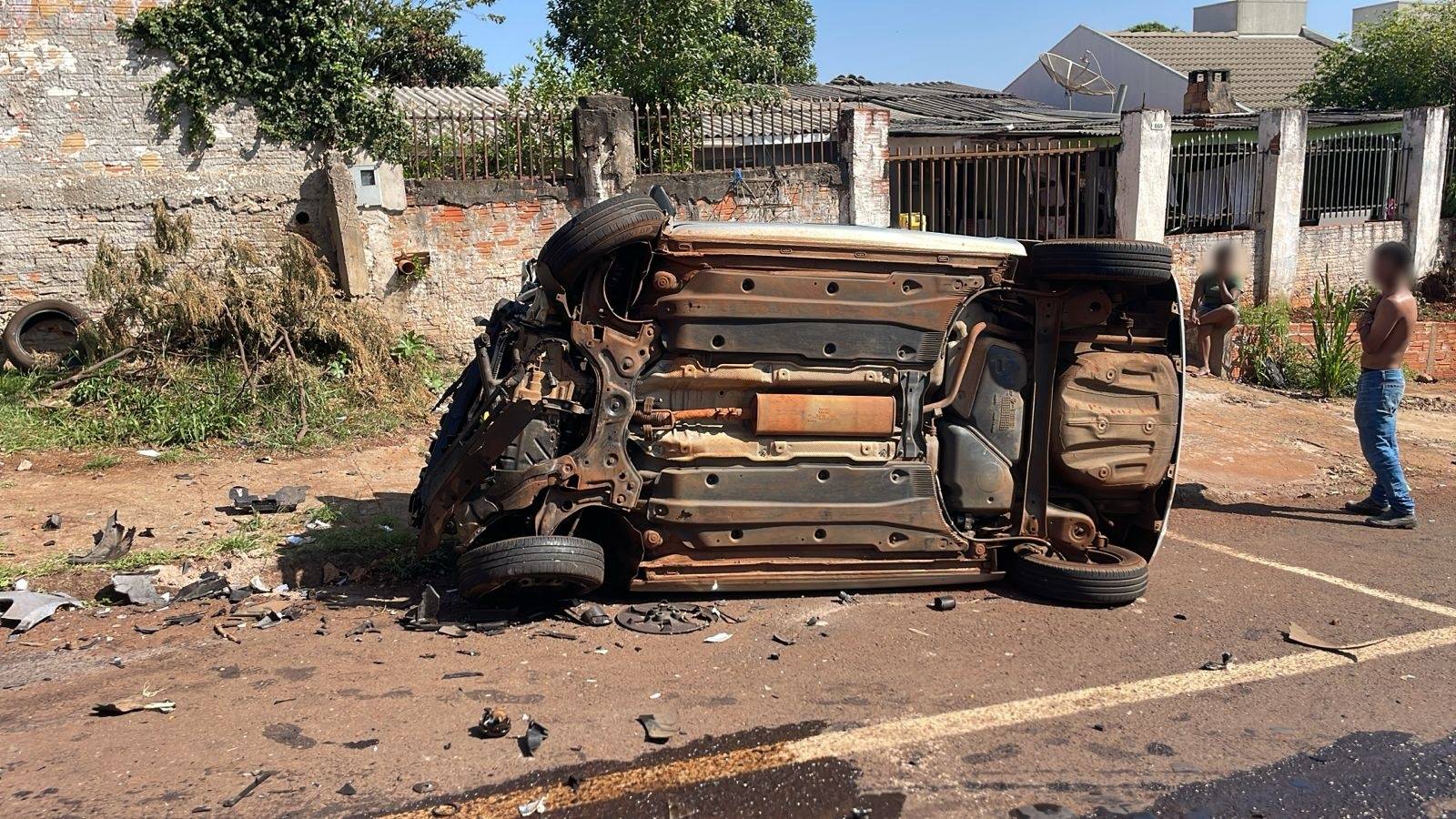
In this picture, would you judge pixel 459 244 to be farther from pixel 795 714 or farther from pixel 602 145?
pixel 795 714

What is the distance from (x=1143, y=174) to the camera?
1258cm

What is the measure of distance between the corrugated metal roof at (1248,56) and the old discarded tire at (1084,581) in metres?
21.8

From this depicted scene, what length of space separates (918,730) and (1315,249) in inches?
514

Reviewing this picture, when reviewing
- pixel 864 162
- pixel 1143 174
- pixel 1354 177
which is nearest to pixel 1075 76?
pixel 1354 177

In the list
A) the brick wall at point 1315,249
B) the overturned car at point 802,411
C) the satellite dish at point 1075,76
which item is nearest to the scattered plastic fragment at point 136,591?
the overturned car at point 802,411

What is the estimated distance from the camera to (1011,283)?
16.9ft

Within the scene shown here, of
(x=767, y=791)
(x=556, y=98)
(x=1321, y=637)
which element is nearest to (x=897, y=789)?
(x=767, y=791)

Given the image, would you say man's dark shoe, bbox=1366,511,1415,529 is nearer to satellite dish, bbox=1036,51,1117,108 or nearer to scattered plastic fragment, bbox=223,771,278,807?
scattered plastic fragment, bbox=223,771,278,807

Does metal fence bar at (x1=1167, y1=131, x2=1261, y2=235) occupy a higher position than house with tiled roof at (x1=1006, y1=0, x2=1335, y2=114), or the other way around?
house with tiled roof at (x1=1006, y1=0, x2=1335, y2=114)

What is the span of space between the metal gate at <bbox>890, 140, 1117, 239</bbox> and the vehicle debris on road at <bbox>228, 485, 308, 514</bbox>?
7.78 metres

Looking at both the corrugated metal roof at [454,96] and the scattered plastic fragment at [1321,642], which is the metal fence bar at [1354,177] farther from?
the corrugated metal roof at [454,96]

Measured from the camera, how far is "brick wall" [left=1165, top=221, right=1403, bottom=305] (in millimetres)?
13039

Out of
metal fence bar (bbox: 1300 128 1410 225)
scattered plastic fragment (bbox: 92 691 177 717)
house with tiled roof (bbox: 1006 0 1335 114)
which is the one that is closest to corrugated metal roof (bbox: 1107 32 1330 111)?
house with tiled roof (bbox: 1006 0 1335 114)

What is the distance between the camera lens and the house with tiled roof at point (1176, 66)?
941 inches
